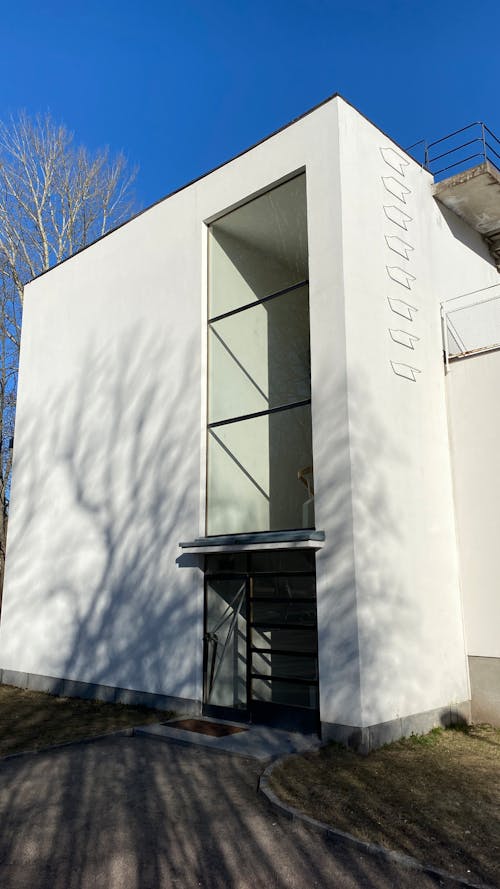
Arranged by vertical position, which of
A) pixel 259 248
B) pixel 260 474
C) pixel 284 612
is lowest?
pixel 284 612

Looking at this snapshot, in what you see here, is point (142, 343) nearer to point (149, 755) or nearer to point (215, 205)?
point (215, 205)

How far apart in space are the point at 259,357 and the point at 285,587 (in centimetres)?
353

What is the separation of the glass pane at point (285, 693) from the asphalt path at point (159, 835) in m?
Answer: 1.32

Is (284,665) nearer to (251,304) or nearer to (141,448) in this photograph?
(141,448)

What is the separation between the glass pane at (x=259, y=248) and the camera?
372 inches

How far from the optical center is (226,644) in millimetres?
8969

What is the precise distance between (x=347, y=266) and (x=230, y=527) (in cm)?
393

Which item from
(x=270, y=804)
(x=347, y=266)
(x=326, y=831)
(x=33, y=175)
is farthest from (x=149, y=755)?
(x=33, y=175)

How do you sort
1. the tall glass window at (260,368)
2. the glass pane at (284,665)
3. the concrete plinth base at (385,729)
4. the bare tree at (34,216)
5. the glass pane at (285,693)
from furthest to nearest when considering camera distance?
the bare tree at (34,216) → the tall glass window at (260,368) → the glass pane at (284,665) → the glass pane at (285,693) → the concrete plinth base at (385,729)

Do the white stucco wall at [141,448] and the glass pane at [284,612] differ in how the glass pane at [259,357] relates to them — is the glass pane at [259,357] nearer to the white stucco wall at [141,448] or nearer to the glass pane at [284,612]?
the white stucco wall at [141,448]

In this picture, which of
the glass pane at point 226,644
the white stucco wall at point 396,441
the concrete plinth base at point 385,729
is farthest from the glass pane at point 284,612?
the concrete plinth base at point 385,729

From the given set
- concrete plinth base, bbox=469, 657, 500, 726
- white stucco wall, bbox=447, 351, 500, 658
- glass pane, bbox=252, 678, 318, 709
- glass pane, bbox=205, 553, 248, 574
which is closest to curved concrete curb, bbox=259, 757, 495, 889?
glass pane, bbox=252, 678, 318, 709

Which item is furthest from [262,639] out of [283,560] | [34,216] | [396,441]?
[34,216]

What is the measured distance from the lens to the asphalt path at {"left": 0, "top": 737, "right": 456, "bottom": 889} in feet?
13.7
